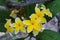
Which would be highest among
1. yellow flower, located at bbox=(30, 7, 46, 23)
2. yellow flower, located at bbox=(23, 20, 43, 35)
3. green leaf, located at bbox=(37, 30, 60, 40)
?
yellow flower, located at bbox=(30, 7, 46, 23)

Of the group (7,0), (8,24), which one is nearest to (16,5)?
(7,0)

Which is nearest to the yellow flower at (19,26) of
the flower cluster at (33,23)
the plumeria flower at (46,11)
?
the flower cluster at (33,23)

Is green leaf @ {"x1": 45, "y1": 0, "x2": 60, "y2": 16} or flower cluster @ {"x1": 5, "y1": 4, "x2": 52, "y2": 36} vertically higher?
green leaf @ {"x1": 45, "y1": 0, "x2": 60, "y2": 16}

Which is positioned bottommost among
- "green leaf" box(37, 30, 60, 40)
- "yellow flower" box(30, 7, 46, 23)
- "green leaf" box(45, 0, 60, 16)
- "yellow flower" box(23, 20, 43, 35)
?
"green leaf" box(37, 30, 60, 40)

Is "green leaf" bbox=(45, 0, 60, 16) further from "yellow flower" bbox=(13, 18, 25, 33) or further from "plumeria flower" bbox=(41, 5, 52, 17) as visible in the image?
"yellow flower" bbox=(13, 18, 25, 33)

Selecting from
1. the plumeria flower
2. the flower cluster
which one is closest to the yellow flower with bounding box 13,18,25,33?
the flower cluster

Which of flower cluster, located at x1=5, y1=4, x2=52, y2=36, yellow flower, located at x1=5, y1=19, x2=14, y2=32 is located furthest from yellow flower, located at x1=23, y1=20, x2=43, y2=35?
yellow flower, located at x1=5, y1=19, x2=14, y2=32

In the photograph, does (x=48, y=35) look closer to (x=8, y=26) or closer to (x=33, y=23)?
(x=33, y=23)

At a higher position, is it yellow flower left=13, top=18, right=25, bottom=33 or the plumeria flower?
the plumeria flower

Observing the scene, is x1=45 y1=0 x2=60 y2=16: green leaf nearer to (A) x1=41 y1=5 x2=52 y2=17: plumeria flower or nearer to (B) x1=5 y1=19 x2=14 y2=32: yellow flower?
(A) x1=41 y1=5 x2=52 y2=17: plumeria flower
